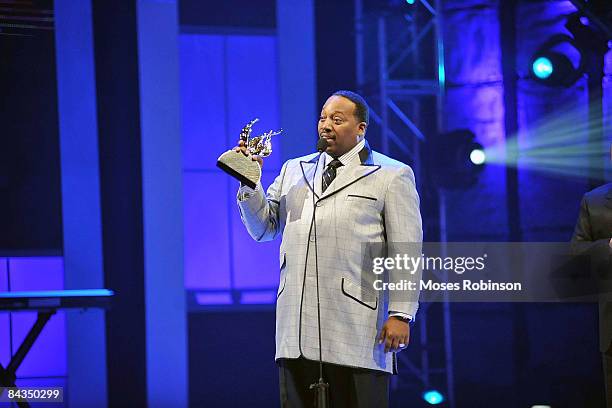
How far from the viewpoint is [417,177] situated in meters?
5.12

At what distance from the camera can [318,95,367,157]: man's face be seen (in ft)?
10.3

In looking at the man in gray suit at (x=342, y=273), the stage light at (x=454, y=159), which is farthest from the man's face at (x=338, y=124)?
the stage light at (x=454, y=159)

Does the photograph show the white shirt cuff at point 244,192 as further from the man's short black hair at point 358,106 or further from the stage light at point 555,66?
the stage light at point 555,66

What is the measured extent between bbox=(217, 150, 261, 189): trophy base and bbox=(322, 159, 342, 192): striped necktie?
→ 0.93ft

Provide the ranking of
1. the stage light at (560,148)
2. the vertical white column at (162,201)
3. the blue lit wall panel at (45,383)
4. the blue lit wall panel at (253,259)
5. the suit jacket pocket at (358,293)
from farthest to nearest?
the stage light at (560,148) → the blue lit wall panel at (253,259) → the vertical white column at (162,201) → the blue lit wall panel at (45,383) → the suit jacket pocket at (358,293)

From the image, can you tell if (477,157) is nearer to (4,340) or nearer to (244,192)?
(244,192)

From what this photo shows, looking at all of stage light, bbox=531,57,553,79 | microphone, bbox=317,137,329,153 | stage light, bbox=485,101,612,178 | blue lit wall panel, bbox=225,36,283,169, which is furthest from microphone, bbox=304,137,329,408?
stage light, bbox=531,57,553,79

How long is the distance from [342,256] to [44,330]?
2.29 m

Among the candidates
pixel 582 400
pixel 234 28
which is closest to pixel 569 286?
pixel 582 400

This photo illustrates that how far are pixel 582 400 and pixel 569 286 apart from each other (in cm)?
169

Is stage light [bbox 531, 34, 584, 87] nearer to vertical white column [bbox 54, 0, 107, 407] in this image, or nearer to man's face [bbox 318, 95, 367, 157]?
man's face [bbox 318, 95, 367, 157]

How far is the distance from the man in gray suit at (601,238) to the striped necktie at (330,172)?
3.42 feet

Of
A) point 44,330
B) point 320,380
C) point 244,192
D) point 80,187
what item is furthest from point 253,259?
point 320,380

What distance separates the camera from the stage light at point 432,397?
5.12m
